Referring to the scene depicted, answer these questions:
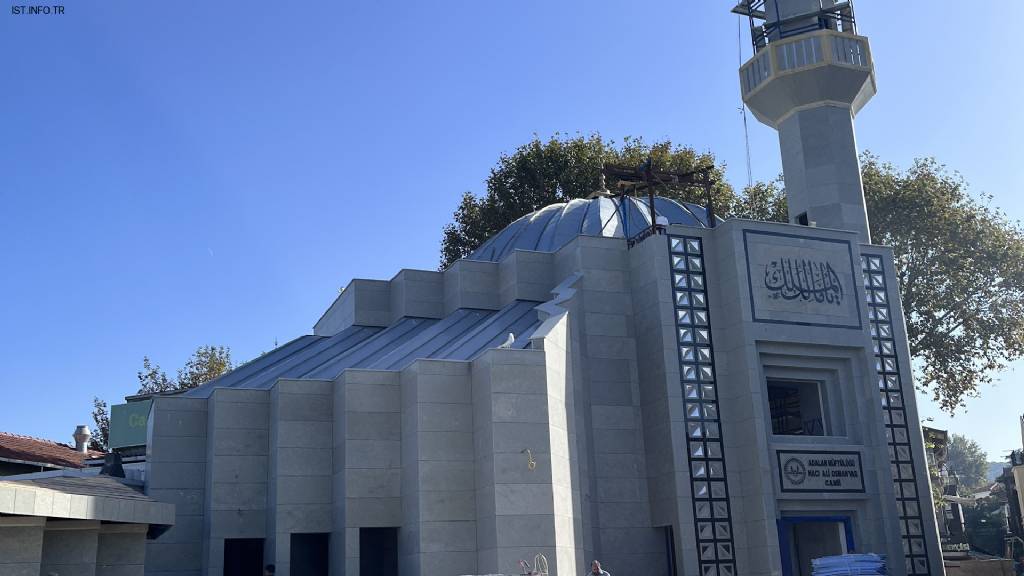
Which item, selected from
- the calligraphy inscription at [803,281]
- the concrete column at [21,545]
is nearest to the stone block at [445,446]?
the calligraphy inscription at [803,281]

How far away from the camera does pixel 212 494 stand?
2170cm

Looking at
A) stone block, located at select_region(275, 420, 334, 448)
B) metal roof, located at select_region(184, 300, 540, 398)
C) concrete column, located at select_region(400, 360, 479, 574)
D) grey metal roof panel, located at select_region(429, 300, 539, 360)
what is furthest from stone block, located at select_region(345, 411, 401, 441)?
grey metal roof panel, located at select_region(429, 300, 539, 360)

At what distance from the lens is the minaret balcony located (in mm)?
27453

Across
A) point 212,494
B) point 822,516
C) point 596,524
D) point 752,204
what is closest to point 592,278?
point 596,524

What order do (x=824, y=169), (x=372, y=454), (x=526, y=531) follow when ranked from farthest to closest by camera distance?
(x=824, y=169)
(x=372, y=454)
(x=526, y=531)

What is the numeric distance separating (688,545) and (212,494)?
406 inches

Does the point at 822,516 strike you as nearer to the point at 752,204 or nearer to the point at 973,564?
the point at 973,564

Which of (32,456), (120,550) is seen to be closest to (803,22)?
(120,550)

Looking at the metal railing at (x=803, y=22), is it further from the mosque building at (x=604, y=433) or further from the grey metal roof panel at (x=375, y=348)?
the grey metal roof panel at (x=375, y=348)

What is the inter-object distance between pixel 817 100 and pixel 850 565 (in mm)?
13683

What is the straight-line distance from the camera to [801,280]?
2417 centimetres

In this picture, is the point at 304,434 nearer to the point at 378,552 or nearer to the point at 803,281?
the point at 378,552

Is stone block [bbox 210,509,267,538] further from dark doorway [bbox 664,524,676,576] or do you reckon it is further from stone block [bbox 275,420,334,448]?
dark doorway [bbox 664,524,676,576]

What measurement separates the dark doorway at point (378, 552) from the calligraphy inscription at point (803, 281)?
10485 millimetres
